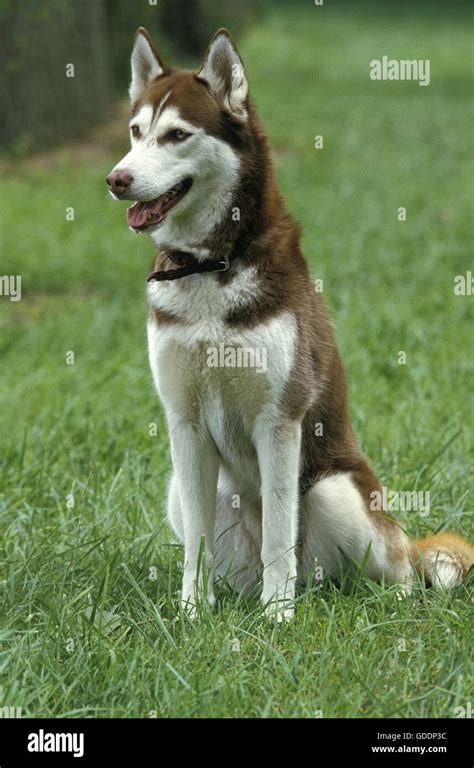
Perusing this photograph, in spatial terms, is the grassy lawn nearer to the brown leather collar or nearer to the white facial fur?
the brown leather collar

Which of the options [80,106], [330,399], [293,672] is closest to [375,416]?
[330,399]

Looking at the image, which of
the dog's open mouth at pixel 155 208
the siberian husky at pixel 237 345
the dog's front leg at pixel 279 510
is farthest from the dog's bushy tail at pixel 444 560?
the dog's open mouth at pixel 155 208

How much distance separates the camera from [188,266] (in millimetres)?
3779

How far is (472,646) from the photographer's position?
3533mm

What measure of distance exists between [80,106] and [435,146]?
176 inches

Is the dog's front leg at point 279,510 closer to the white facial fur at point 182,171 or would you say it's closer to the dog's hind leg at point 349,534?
the dog's hind leg at point 349,534

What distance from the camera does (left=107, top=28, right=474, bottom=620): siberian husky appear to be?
366 cm

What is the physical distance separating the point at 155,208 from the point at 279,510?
105cm

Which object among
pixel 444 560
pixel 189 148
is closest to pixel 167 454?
pixel 444 560

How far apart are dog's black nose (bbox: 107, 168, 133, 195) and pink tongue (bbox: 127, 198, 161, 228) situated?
0.14 m

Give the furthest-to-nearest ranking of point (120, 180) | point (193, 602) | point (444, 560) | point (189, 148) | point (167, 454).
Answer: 1. point (167, 454)
2. point (444, 560)
3. point (193, 602)
4. point (189, 148)
5. point (120, 180)

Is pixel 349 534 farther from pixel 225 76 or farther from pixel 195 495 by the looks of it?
pixel 225 76

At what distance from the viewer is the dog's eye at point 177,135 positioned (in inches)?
143
